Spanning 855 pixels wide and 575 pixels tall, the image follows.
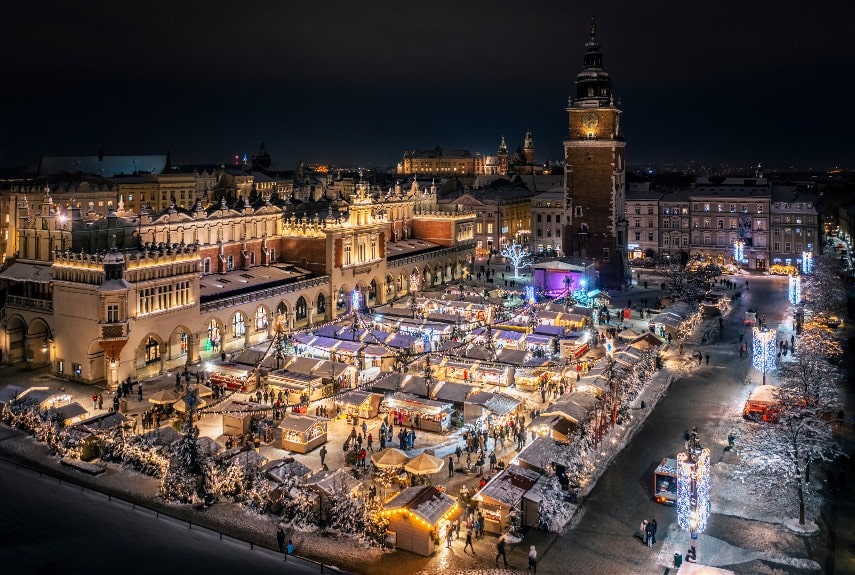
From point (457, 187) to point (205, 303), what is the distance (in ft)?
228

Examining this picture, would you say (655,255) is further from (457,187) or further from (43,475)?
(43,475)

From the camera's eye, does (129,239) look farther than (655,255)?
No

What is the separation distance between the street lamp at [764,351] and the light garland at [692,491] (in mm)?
18952

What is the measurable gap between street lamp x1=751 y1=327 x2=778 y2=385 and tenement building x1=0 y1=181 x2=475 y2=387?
29275mm

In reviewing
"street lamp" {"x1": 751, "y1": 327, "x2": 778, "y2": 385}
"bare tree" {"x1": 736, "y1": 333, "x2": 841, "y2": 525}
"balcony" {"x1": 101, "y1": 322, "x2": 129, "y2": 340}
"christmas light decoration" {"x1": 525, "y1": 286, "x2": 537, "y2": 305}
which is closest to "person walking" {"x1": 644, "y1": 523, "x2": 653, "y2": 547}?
"bare tree" {"x1": 736, "y1": 333, "x2": 841, "y2": 525}

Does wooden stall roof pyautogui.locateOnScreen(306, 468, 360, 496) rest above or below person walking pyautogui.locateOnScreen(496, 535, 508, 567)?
above

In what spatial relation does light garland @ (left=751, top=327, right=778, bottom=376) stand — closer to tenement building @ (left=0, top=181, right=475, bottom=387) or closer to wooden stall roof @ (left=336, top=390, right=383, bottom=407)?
wooden stall roof @ (left=336, top=390, right=383, bottom=407)

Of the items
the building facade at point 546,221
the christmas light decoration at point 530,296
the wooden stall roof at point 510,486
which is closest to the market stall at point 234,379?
the wooden stall roof at point 510,486

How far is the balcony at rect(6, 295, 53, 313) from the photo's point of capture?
43.1 meters

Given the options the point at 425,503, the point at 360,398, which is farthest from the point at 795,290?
the point at 425,503

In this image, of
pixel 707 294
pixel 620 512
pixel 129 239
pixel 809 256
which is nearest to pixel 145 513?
pixel 620 512

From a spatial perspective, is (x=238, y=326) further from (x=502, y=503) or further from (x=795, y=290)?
(x=795, y=290)

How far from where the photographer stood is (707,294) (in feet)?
206

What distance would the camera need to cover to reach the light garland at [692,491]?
23.6 metres
